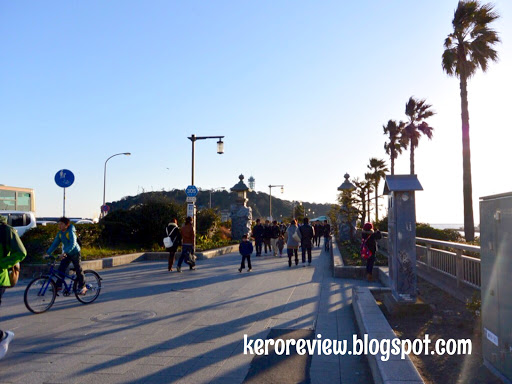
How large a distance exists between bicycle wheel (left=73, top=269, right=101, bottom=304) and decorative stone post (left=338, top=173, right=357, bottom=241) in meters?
16.9

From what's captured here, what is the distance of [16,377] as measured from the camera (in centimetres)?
497

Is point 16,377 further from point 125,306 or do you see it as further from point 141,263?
point 141,263

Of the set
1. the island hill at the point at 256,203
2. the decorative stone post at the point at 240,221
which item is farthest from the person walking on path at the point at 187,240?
the island hill at the point at 256,203

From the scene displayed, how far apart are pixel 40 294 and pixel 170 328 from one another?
109 inches

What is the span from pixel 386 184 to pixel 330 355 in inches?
134

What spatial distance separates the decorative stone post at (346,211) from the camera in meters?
24.7

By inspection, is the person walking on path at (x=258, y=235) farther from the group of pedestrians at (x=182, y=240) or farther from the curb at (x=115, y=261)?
the group of pedestrians at (x=182, y=240)

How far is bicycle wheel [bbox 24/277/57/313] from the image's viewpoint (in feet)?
26.9

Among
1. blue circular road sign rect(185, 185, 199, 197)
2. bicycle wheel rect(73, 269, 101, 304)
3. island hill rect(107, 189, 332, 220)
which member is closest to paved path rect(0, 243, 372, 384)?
bicycle wheel rect(73, 269, 101, 304)

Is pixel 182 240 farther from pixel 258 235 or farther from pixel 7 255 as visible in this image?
pixel 7 255

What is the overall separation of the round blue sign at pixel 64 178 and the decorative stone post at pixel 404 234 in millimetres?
10199

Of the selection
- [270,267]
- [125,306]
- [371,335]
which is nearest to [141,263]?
[270,267]

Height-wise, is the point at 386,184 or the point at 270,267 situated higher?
the point at 386,184

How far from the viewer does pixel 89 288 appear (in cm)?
936
